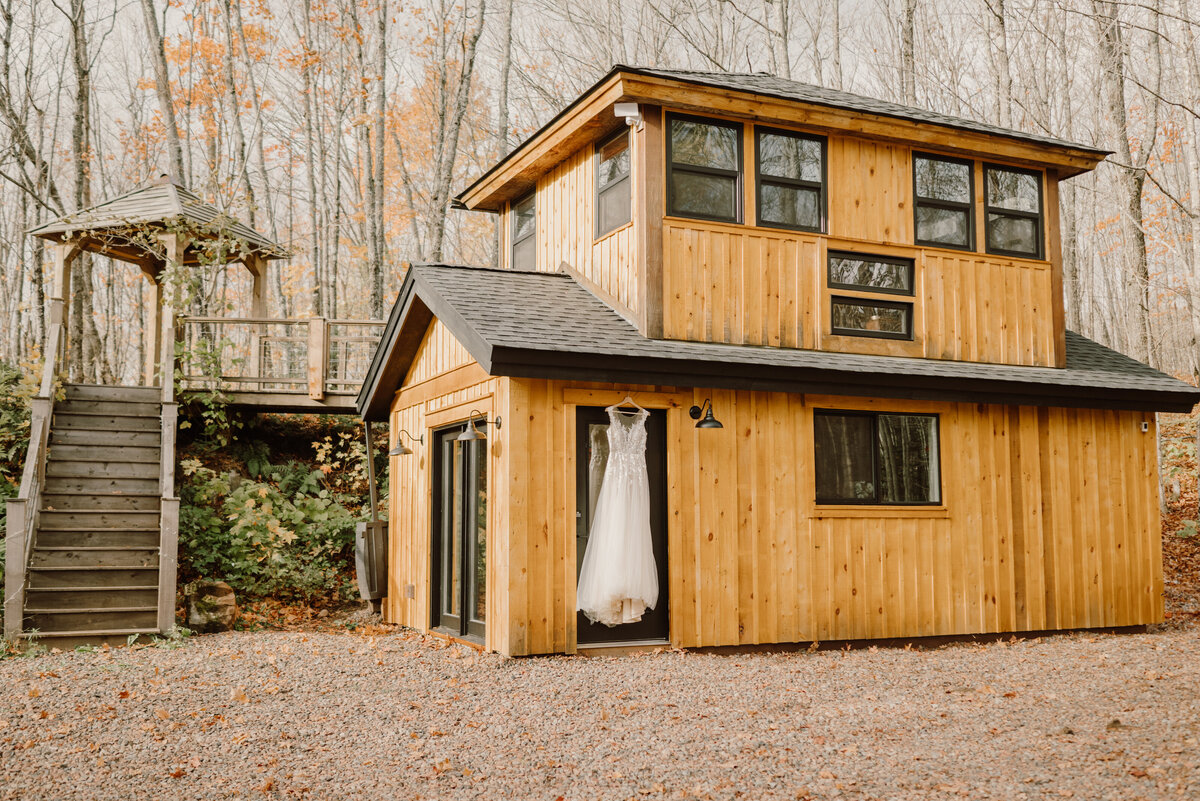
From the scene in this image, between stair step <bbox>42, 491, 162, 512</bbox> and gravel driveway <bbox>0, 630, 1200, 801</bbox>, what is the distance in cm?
280

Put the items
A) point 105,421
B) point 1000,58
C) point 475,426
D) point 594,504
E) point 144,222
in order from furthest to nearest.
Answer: point 1000,58 → point 144,222 → point 105,421 → point 475,426 → point 594,504

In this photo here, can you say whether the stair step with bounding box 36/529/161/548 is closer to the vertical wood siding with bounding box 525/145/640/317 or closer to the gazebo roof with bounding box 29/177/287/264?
the gazebo roof with bounding box 29/177/287/264

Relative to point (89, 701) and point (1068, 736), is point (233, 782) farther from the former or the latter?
point (1068, 736)

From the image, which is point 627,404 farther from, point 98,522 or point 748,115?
point 98,522

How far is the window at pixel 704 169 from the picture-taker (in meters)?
9.19

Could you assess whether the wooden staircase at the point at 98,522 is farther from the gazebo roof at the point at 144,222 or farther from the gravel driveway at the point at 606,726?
the gazebo roof at the point at 144,222

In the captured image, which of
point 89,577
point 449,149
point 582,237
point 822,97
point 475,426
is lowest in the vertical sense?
point 89,577

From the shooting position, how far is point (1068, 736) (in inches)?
210

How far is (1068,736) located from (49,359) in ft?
38.3

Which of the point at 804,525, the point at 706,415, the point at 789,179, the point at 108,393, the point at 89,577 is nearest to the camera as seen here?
the point at 706,415

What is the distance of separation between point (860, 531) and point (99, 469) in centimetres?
889

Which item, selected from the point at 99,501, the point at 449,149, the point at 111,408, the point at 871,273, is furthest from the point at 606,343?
the point at 449,149

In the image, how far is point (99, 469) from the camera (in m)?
11.6

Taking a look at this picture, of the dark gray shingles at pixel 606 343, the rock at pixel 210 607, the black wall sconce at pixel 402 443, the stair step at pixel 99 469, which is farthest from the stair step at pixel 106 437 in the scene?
the dark gray shingles at pixel 606 343
